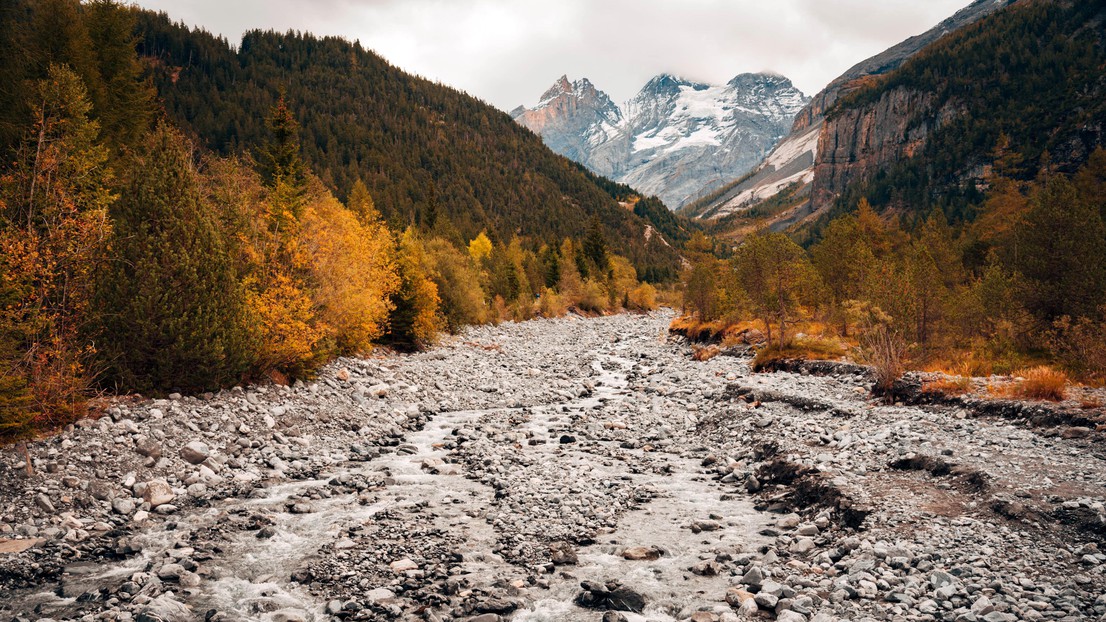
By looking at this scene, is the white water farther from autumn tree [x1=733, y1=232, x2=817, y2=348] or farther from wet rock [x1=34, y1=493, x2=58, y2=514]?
autumn tree [x1=733, y1=232, x2=817, y2=348]

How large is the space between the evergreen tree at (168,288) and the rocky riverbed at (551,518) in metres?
1.15

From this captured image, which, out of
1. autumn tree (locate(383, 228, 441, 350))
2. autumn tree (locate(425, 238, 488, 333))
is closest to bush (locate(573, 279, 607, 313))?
autumn tree (locate(425, 238, 488, 333))

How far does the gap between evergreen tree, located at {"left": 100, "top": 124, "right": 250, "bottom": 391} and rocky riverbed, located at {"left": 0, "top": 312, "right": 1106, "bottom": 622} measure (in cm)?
115

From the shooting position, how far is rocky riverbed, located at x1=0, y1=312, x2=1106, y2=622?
8.68 meters

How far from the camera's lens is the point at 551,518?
1282 centimetres

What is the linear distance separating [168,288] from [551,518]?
14312 mm

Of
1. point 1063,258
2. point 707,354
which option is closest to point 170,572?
point 1063,258

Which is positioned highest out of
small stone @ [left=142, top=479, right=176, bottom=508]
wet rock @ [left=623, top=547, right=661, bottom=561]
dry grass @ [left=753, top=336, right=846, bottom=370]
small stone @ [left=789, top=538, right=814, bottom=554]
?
small stone @ [left=142, top=479, right=176, bottom=508]

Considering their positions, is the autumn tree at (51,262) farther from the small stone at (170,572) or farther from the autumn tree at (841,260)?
the autumn tree at (841,260)

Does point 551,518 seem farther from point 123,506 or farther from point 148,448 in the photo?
point 148,448

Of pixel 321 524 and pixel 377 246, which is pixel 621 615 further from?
pixel 377 246

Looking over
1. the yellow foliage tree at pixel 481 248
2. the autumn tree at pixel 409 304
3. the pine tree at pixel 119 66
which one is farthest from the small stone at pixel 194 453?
the yellow foliage tree at pixel 481 248

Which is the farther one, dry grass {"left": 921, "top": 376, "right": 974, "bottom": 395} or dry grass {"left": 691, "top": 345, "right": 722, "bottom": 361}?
dry grass {"left": 691, "top": 345, "right": 722, "bottom": 361}

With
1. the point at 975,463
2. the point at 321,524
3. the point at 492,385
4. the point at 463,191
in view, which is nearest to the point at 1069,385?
the point at 975,463
